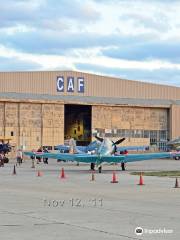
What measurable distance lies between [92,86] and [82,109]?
6955 millimetres

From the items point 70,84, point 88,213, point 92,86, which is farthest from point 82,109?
point 88,213

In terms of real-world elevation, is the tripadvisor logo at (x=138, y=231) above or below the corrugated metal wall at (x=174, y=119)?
below

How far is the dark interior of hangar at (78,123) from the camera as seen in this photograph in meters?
90.2

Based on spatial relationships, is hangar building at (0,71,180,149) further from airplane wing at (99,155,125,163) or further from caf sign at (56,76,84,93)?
airplane wing at (99,155,125,163)

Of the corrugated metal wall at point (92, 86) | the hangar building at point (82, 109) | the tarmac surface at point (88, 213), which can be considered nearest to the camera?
the tarmac surface at point (88, 213)

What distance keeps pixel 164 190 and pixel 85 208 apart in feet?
24.9

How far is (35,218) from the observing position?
1479 centimetres

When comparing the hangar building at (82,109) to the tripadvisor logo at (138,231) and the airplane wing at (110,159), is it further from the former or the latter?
the tripadvisor logo at (138,231)

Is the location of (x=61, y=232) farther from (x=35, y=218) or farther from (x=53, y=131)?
(x=53, y=131)

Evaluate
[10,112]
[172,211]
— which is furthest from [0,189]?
[10,112]

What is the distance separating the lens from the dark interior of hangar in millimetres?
90188

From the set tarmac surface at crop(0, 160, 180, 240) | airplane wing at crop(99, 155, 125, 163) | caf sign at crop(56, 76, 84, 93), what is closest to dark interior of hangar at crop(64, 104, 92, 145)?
caf sign at crop(56, 76, 84, 93)

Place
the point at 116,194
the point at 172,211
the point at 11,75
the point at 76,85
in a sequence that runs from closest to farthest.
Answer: the point at 172,211
the point at 116,194
the point at 11,75
the point at 76,85

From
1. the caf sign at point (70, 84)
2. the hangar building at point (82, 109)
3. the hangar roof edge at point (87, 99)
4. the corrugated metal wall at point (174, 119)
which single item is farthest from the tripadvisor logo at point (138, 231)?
the corrugated metal wall at point (174, 119)
